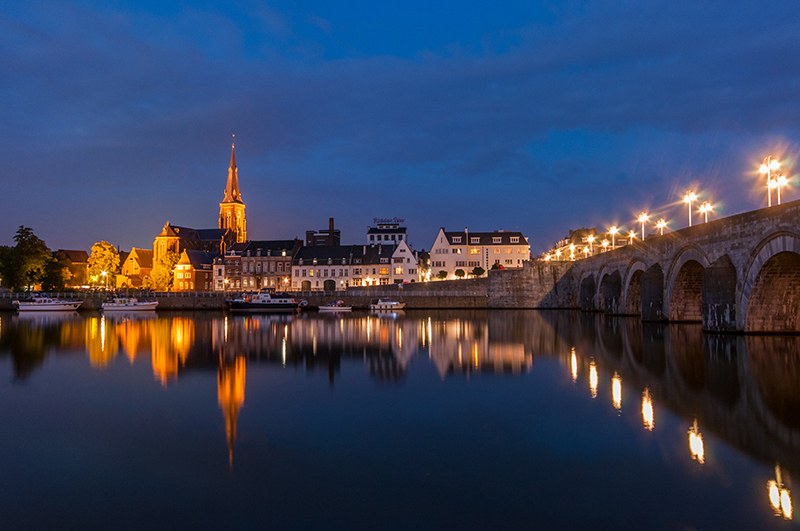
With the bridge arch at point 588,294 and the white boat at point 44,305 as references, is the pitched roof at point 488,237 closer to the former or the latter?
the bridge arch at point 588,294

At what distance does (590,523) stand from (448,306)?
55168 millimetres

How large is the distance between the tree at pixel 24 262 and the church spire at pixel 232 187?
2066 inches

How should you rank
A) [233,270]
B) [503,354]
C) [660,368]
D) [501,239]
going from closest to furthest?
[660,368], [503,354], [501,239], [233,270]

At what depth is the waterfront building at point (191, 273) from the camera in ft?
300

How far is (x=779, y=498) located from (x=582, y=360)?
11.3 meters

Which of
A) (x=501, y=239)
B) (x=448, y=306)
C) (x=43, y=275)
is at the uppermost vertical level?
(x=501, y=239)

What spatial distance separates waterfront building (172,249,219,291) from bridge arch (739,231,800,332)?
8575cm

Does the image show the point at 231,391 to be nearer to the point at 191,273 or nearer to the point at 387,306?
the point at 387,306

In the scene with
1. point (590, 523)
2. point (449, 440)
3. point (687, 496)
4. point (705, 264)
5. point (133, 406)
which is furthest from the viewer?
point (705, 264)

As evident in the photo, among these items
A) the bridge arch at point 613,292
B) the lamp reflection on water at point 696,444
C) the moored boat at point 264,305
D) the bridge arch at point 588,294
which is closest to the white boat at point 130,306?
the moored boat at point 264,305

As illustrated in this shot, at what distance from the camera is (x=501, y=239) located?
3250 inches

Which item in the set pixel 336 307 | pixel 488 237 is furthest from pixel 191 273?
pixel 488 237

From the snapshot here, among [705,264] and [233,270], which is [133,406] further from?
[233,270]

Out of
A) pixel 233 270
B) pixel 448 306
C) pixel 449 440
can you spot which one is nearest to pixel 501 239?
pixel 448 306
